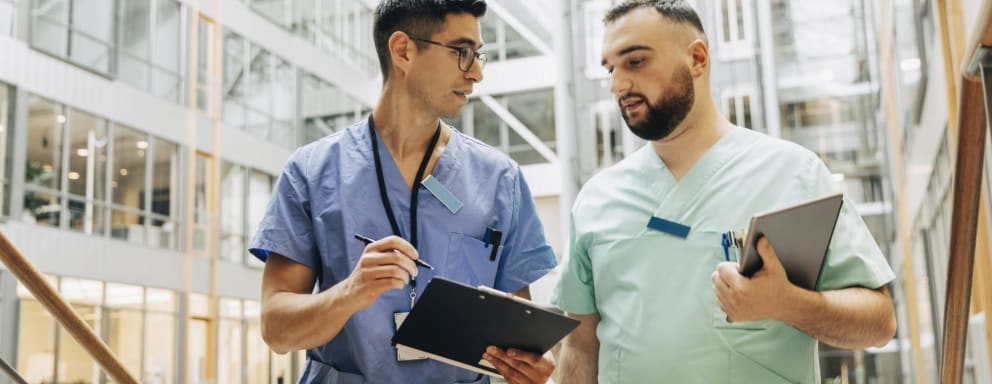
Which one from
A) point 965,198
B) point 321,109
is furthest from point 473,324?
point 321,109

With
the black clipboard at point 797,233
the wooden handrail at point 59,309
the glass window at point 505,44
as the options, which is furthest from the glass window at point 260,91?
the black clipboard at point 797,233

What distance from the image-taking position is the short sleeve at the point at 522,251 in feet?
5.99

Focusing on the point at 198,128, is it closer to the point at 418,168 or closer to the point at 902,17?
the point at 418,168

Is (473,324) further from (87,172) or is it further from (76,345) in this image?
(87,172)

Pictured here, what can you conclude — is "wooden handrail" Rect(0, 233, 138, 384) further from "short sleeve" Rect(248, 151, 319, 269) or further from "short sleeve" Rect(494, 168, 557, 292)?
"short sleeve" Rect(494, 168, 557, 292)

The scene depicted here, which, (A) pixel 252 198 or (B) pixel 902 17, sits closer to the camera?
(A) pixel 252 198

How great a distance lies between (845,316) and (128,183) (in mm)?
4280

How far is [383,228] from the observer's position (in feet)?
5.59

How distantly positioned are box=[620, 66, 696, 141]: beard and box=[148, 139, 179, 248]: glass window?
12.6ft

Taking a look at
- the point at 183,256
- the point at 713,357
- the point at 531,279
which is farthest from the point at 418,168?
the point at 183,256

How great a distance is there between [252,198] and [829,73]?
5.31m

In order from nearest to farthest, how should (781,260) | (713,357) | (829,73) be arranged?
(781,260) → (713,357) → (829,73)

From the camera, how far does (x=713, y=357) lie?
5.36 ft

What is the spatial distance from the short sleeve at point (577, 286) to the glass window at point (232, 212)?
160 inches
